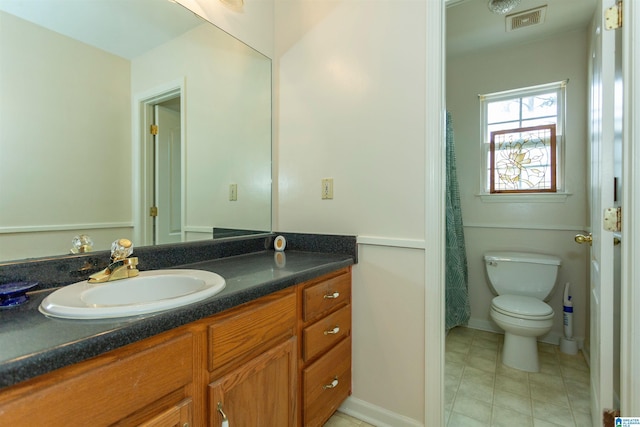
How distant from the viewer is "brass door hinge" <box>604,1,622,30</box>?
1053 millimetres

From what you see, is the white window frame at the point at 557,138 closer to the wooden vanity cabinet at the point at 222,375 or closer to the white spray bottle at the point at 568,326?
the white spray bottle at the point at 568,326

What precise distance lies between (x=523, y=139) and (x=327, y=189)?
1.92m

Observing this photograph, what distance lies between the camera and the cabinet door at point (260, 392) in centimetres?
81

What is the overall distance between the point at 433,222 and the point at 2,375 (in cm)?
134

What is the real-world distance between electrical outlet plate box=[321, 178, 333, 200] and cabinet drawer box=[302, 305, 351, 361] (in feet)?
1.95

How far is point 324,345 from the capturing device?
4.23 feet

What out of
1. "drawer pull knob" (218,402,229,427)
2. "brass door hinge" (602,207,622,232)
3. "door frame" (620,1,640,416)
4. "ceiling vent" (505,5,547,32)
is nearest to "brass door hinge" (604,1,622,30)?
"door frame" (620,1,640,416)

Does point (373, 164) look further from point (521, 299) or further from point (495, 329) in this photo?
point (495, 329)

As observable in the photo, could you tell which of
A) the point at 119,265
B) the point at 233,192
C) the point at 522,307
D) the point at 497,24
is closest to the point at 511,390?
the point at 522,307

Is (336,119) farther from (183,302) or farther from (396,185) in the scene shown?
(183,302)

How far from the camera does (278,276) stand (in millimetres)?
1058

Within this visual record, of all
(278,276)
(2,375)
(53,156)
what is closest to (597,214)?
(278,276)

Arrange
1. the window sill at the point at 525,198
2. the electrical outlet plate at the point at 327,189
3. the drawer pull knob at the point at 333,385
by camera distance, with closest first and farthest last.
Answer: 1. the drawer pull knob at the point at 333,385
2. the electrical outlet plate at the point at 327,189
3. the window sill at the point at 525,198

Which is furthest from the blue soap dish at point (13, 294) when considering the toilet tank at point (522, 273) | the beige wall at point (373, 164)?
the toilet tank at point (522, 273)
